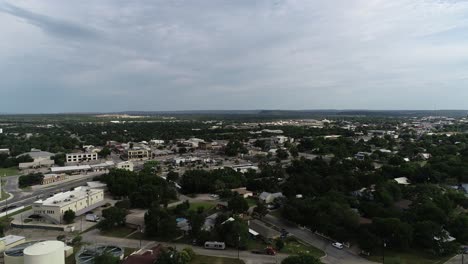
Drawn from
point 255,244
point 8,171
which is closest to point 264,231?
point 255,244

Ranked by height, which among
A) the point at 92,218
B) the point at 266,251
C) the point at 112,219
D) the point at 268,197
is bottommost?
the point at 266,251

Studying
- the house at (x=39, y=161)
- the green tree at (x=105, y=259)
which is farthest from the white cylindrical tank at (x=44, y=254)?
the house at (x=39, y=161)

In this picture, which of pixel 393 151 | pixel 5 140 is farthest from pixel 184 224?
pixel 5 140

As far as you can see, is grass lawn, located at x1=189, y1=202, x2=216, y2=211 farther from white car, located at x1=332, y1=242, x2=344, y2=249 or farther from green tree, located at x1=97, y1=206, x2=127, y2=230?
white car, located at x1=332, y1=242, x2=344, y2=249

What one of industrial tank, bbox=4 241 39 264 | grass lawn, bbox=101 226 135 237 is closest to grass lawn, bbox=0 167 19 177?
grass lawn, bbox=101 226 135 237

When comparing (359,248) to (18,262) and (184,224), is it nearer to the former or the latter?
(184,224)

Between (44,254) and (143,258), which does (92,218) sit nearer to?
(44,254)
